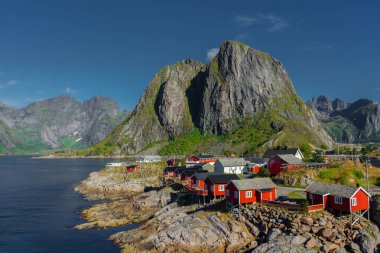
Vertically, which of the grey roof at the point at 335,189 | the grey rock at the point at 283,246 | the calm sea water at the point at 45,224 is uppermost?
the grey roof at the point at 335,189

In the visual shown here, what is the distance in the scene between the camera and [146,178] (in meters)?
119

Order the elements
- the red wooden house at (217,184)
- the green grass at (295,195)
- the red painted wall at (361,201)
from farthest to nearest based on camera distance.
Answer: the red wooden house at (217,184) < the green grass at (295,195) < the red painted wall at (361,201)

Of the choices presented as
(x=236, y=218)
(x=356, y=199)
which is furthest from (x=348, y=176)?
(x=236, y=218)

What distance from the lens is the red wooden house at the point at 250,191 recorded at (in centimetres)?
5959

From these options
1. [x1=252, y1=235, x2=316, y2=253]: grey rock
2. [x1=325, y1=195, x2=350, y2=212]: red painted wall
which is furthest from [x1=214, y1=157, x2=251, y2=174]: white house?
[x1=252, y1=235, x2=316, y2=253]: grey rock

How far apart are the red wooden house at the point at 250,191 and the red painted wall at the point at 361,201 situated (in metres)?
14.3

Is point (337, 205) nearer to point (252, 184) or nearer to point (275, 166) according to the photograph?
point (252, 184)

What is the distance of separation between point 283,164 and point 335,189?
97.0ft

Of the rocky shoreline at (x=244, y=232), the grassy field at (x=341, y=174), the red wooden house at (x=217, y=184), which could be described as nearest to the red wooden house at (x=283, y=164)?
the grassy field at (x=341, y=174)

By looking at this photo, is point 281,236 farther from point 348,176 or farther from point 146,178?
point 146,178

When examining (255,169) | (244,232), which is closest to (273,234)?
(244,232)

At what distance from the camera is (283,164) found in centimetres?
8219

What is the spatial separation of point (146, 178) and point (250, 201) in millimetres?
63852

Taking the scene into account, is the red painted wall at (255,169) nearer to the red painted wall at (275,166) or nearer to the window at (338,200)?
the red painted wall at (275,166)
